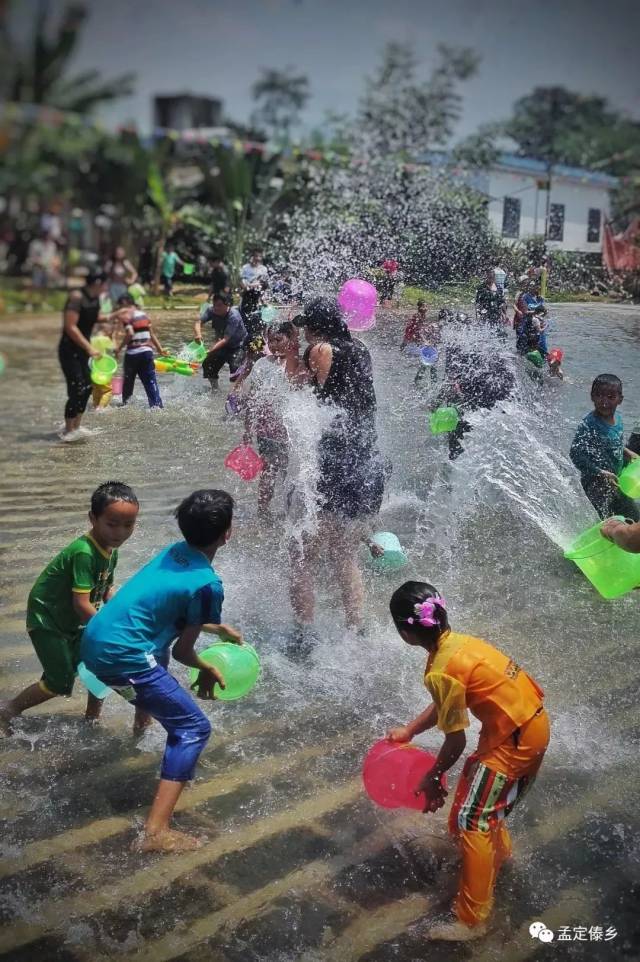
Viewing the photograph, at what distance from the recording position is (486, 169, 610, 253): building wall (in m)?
5.41

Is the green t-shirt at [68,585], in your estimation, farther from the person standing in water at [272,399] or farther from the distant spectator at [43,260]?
the distant spectator at [43,260]

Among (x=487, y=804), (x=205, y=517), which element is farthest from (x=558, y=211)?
(x=487, y=804)

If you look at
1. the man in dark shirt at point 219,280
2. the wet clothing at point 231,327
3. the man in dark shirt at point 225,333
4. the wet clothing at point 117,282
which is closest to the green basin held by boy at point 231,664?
the man in dark shirt at point 225,333

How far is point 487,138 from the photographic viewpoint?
74.0 ft

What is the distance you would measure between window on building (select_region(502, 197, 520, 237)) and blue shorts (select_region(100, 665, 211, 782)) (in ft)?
12.4

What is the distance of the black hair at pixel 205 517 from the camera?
10.0 feet

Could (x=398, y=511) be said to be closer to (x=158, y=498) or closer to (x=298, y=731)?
(x=158, y=498)

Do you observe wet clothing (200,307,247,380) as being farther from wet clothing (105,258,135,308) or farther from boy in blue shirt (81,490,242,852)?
wet clothing (105,258,135,308)

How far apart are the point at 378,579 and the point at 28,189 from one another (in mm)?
12830

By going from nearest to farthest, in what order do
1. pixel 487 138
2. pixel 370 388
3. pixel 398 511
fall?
1. pixel 370 388
2. pixel 398 511
3. pixel 487 138

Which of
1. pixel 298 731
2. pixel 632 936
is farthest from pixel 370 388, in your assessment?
pixel 632 936

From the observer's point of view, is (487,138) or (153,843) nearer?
(153,843)

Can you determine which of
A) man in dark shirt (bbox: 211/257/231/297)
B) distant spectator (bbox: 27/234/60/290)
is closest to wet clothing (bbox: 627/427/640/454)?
man in dark shirt (bbox: 211/257/231/297)

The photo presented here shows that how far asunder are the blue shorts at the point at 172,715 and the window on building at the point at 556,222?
3.82 m
